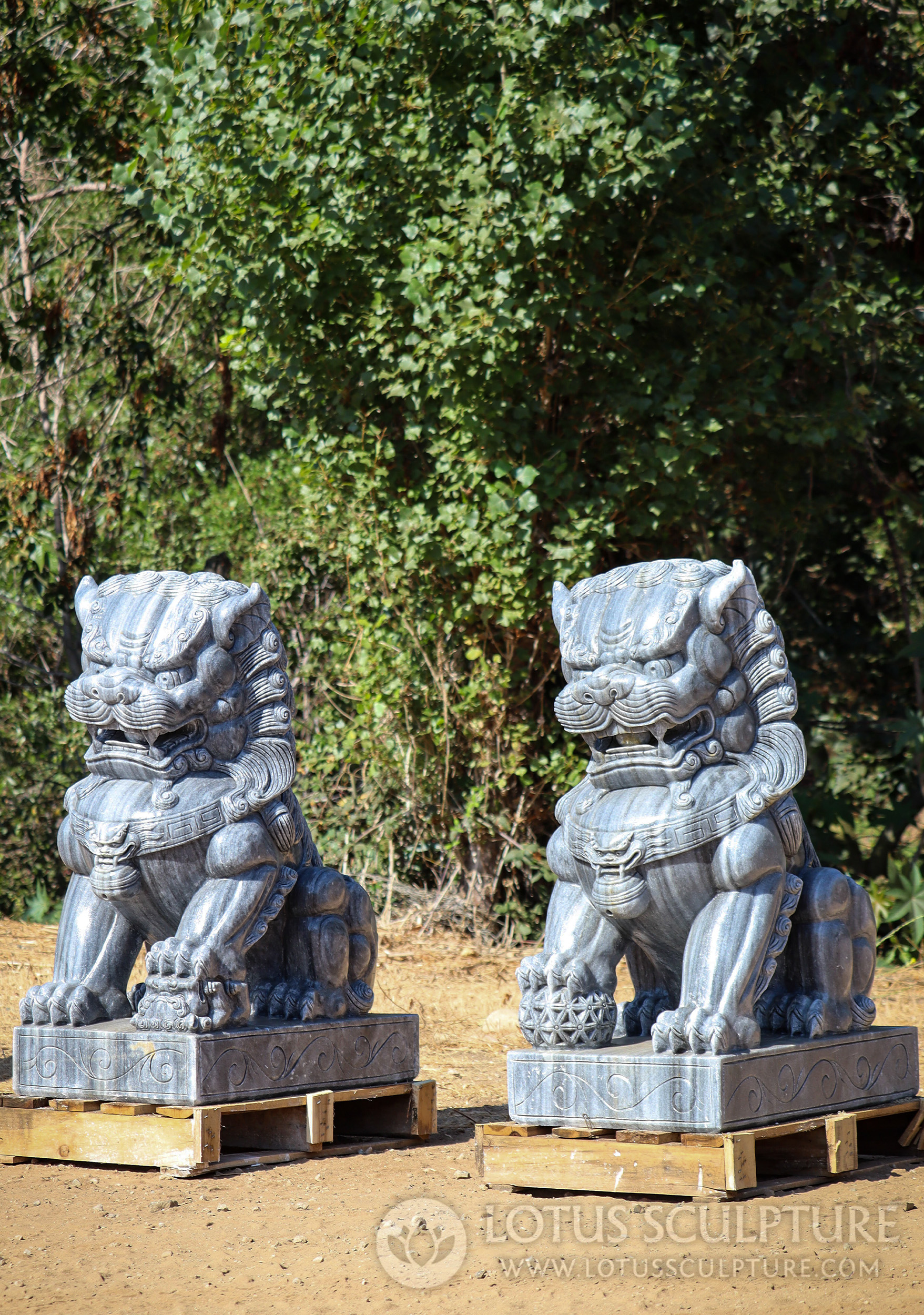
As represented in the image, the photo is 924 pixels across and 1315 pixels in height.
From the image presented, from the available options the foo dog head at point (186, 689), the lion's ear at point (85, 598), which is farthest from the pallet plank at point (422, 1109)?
the lion's ear at point (85, 598)

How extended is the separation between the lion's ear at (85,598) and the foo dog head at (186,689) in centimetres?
1

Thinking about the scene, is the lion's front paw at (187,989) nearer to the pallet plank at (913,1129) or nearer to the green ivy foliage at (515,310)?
the pallet plank at (913,1129)

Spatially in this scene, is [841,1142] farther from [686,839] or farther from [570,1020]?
[686,839]

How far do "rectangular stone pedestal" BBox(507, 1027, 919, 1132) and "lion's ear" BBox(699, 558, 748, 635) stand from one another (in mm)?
1278

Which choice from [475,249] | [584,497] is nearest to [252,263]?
[475,249]

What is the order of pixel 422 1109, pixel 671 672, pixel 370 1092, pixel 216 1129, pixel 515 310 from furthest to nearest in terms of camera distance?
pixel 515 310, pixel 422 1109, pixel 370 1092, pixel 216 1129, pixel 671 672

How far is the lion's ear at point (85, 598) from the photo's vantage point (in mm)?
5309

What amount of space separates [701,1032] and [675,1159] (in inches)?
14.4

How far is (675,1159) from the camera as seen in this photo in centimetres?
432

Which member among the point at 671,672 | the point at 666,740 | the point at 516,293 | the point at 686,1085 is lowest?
the point at 686,1085

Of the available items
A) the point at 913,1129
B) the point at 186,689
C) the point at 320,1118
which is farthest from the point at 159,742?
the point at 913,1129

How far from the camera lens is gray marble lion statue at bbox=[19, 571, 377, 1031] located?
500 cm

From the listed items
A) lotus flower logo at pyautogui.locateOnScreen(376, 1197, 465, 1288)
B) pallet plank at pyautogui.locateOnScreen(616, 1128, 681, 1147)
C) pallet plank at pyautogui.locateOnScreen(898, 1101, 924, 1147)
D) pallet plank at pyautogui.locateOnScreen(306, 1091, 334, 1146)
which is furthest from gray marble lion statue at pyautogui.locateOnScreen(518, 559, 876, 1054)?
pallet plank at pyautogui.locateOnScreen(306, 1091, 334, 1146)

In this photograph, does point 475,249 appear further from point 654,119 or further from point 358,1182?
point 358,1182
